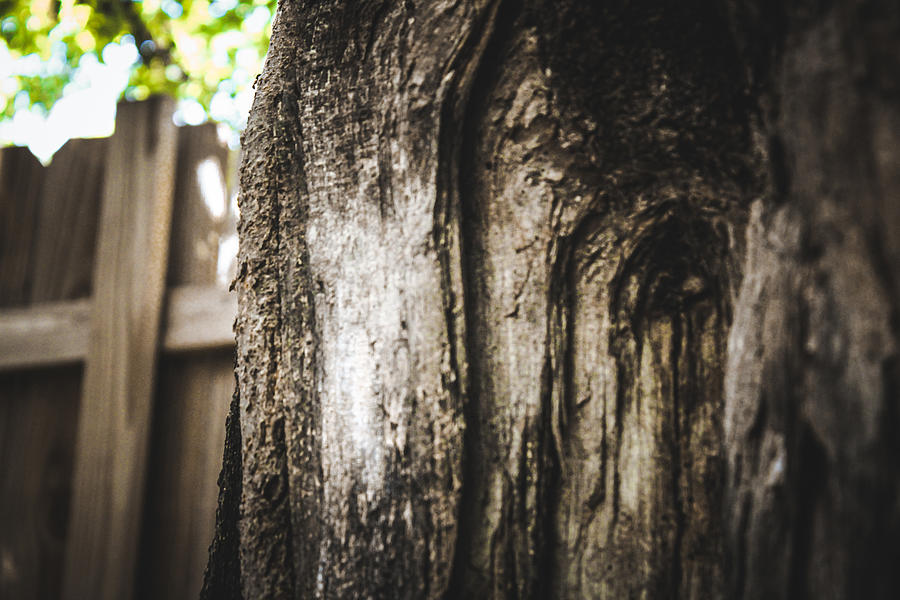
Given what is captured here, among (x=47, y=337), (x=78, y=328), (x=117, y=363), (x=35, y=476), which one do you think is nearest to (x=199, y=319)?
(x=117, y=363)

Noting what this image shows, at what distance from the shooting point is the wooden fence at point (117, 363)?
196 centimetres

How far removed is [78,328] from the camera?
2.04 m

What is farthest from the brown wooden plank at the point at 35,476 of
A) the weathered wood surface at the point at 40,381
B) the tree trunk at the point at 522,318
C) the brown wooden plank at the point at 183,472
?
the tree trunk at the point at 522,318

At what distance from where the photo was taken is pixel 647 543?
2.71 ft

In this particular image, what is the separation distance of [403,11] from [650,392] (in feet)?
1.96

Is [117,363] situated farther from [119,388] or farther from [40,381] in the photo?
[40,381]

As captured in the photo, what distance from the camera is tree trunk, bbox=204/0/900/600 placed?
0.79 metres

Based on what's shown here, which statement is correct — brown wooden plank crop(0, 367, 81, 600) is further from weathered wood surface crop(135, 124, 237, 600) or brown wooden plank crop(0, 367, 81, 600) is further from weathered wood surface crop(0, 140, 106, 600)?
weathered wood surface crop(135, 124, 237, 600)

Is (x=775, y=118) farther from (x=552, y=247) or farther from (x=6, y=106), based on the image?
(x=6, y=106)

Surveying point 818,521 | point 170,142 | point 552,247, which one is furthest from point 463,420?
point 170,142

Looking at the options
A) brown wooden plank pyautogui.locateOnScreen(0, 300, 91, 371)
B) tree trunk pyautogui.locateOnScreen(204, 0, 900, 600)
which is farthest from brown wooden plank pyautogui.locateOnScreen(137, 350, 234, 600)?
tree trunk pyautogui.locateOnScreen(204, 0, 900, 600)

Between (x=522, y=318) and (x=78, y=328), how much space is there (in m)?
1.72

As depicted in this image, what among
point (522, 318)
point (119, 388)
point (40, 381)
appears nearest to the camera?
point (522, 318)

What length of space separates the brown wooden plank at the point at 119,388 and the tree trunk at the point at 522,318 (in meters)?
1.21
